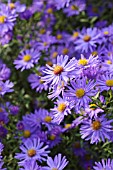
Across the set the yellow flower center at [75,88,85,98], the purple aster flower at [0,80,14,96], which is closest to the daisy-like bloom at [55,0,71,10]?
the purple aster flower at [0,80,14,96]

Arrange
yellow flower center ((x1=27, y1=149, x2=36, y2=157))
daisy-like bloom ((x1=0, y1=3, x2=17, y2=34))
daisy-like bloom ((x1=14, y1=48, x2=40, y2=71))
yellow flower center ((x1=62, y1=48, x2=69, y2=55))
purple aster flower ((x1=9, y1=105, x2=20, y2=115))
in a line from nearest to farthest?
yellow flower center ((x1=27, y1=149, x2=36, y2=157))
purple aster flower ((x1=9, y1=105, x2=20, y2=115))
daisy-like bloom ((x1=14, y1=48, x2=40, y2=71))
daisy-like bloom ((x1=0, y1=3, x2=17, y2=34))
yellow flower center ((x1=62, y1=48, x2=69, y2=55))

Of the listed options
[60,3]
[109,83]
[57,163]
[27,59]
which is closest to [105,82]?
[109,83]

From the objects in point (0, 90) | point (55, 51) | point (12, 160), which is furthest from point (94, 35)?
point (12, 160)

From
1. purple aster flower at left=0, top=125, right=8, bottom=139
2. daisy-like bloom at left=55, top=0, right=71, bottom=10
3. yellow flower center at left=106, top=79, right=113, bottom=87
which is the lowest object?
purple aster flower at left=0, top=125, right=8, bottom=139

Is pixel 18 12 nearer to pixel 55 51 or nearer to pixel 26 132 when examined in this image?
pixel 55 51

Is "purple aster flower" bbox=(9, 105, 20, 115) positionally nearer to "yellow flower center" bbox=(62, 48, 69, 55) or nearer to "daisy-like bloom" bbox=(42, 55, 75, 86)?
"daisy-like bloom" bbox=(42, 55, 75, 86)

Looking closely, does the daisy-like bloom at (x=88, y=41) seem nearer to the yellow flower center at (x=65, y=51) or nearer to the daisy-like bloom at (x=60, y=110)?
the yellow flower center at (x=65, y=51)

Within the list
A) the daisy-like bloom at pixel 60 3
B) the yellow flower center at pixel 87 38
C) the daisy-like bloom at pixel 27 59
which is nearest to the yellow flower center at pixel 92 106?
the daisy-like bloom at pixel 27 59
